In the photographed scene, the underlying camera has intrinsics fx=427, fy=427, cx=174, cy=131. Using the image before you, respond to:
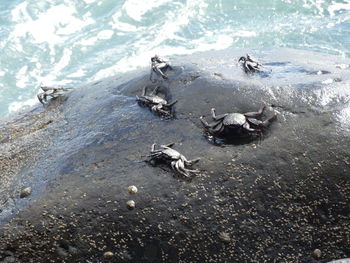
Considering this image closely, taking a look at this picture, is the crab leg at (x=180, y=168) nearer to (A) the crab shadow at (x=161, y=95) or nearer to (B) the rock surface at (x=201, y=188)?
(B) the rock surface at (x=201, y=188)

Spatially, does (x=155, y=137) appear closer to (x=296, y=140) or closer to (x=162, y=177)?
(x=162, y=177)

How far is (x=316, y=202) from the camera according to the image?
4094 millimetres

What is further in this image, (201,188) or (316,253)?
(201,188)

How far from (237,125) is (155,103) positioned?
1.21 metres

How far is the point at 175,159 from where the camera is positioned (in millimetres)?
4305

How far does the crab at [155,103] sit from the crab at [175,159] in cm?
74

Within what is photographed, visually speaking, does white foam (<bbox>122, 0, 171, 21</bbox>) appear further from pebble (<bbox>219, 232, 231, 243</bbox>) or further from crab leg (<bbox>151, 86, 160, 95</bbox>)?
pebble (<bbox>219, 232, 231, 243</bbox>)

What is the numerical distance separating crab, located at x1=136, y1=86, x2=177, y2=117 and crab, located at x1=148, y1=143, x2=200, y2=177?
743 millimetres

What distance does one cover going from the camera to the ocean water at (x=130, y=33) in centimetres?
1181

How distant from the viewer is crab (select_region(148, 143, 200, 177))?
427 cm

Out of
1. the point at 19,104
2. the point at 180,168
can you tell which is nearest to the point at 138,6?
the point at 19,104

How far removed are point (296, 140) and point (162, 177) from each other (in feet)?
4.68

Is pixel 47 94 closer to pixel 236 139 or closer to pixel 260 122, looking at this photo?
pixel 236 139

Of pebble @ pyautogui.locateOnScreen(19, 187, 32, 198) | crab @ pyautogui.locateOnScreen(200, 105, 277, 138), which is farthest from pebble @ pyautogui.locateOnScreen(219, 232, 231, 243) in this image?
pebble @ pyautogui.locateOnScreen(19, 187, 32, 198)
